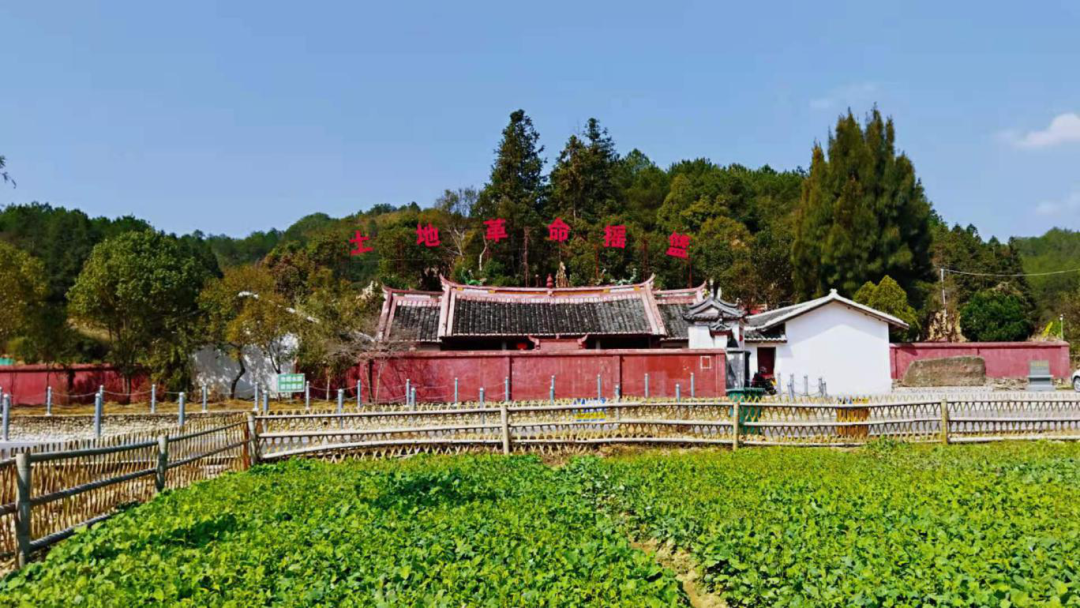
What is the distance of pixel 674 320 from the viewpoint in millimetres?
32438

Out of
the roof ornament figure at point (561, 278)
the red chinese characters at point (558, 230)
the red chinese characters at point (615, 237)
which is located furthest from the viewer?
the roof ornament figure at point (561, 278)

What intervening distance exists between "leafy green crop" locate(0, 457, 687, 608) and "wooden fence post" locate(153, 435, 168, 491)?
0.98 metres

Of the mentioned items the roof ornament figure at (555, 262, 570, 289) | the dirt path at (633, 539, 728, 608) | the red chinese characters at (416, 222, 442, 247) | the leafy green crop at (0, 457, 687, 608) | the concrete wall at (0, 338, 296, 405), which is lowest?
the dirt path at (633, 539, 728, 608)

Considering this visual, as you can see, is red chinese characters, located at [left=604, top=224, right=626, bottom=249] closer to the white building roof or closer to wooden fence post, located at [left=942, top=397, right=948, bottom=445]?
the white building roof

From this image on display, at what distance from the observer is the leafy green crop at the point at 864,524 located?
18.6ft

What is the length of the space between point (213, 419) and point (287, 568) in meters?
7.92

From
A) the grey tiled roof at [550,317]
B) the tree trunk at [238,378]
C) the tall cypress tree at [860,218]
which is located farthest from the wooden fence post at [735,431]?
the tall cypress tree at [860,218]

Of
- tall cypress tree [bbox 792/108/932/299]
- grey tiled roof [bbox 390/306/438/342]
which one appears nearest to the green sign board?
grey tiled roof [bbox 390/306/438/342]

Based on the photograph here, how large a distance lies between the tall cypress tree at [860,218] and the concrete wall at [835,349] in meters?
12.2

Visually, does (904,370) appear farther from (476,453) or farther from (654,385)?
(476,453)

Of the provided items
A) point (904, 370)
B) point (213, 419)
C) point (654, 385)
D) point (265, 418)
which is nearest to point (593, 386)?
point (654, 385)

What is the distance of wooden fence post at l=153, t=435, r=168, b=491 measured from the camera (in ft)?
35.4

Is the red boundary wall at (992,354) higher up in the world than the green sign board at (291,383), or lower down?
higher up

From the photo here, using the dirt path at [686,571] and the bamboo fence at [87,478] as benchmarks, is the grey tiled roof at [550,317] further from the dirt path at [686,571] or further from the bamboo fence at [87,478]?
the dirt path at [686,571]
